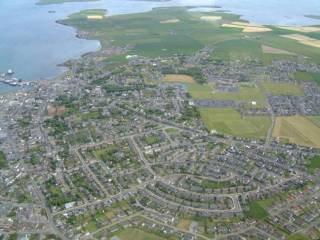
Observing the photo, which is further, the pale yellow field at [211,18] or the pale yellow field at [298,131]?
the pale yellow field at [211,18]

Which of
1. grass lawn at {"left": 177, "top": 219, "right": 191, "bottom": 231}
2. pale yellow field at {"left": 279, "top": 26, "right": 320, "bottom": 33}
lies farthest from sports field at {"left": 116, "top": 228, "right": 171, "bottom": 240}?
pale yellow field at {"left": 279, "top": 26, "right": 320, "bottom": 33}

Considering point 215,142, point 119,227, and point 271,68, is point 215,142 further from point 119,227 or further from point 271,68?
point 271,68

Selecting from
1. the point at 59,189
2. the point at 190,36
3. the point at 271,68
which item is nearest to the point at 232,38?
the point at 190,36

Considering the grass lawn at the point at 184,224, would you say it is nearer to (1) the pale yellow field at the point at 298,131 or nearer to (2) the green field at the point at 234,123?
(2) the green field at the point at 234,123

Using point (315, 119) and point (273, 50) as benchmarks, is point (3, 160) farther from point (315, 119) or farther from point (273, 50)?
point (273, 50)

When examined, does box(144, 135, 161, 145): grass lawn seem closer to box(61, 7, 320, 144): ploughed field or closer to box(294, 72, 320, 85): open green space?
box(61, 7, 320, 144): ploughed field

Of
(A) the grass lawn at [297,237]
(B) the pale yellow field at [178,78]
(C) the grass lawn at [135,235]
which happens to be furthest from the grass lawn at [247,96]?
(C) the grass lawn at [135,235]

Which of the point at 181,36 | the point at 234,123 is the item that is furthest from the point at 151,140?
the point at 181,36
